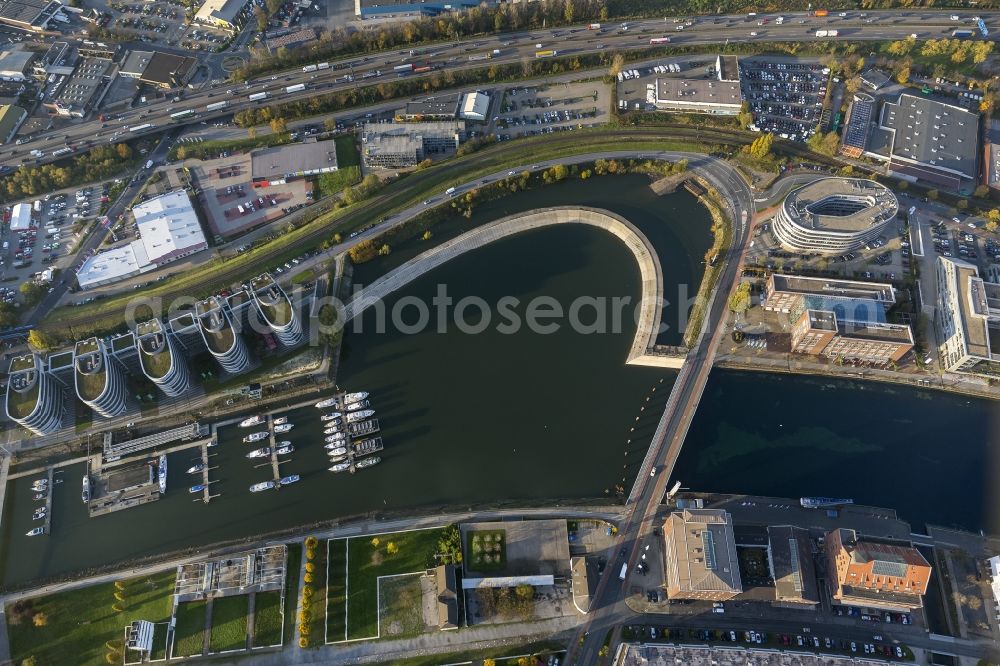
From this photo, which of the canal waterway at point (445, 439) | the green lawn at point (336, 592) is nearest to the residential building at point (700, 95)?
the canal waterway at point (445, 439)

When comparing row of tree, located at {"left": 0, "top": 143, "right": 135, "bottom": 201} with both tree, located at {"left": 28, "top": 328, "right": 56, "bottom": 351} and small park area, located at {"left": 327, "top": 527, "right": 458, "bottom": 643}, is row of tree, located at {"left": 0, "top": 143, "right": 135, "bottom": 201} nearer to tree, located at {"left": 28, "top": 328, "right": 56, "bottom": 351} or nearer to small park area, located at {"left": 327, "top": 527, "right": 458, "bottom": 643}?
tree, located at {"left": 28, "top": 328, "right": 56, "bottom": 351}

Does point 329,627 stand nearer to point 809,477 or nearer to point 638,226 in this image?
point 809,477

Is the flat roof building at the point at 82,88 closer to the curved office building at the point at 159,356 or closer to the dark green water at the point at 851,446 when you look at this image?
the curved office building at the point at 159,356

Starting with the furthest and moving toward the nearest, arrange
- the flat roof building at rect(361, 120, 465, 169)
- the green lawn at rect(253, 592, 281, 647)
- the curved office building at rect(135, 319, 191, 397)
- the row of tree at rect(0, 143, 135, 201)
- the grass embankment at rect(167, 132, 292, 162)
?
the grass embankment at rect(167, 132, 292, 162)
the flat roof building at rect(361, 120, 465, 169)
the row of tree at rect(0, 143, 135, 201)
the curved office building at rect(135, 319, 191, 397)
the green lawn at rect(253, 592, 281, 647)

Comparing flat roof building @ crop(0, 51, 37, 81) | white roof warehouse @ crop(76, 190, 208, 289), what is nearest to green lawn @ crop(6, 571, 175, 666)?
white roof warehouse @ crop(76, 190, 208, 289)

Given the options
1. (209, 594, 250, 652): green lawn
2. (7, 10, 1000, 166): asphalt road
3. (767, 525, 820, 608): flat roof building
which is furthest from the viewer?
(7, 10, 1000, 166): asphalt road
